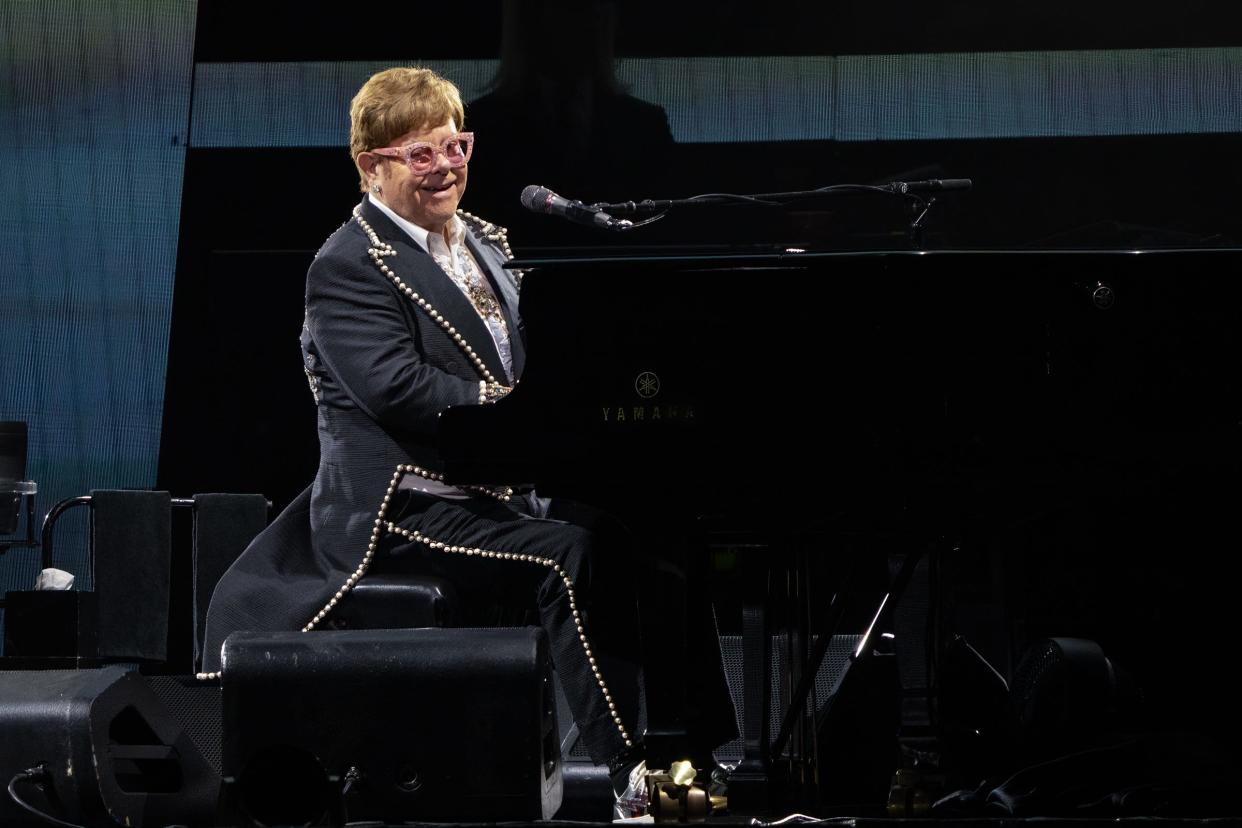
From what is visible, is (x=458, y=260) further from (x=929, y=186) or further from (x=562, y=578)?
(x=929, y=186)

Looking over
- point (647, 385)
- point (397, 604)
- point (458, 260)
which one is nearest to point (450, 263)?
point (458, 260)

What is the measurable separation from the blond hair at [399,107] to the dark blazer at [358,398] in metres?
0.19

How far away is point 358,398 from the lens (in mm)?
2816

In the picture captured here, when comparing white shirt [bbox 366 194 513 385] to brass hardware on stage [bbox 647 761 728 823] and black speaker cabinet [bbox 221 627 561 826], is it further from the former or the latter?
brass hardware on stage [bbox 647 761 728 823]

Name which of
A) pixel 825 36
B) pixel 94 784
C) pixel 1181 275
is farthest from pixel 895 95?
pixel 94 784

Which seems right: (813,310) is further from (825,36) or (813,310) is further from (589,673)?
(825,36)

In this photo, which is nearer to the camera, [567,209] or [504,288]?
[567,209]

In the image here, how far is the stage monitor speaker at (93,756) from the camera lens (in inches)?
99.5

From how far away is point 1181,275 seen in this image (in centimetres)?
231

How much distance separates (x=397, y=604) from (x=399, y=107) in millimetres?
1023

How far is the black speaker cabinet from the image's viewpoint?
86.0 inches

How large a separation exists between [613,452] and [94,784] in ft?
3.67

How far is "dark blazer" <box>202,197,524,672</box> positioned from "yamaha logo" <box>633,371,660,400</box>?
56 cm

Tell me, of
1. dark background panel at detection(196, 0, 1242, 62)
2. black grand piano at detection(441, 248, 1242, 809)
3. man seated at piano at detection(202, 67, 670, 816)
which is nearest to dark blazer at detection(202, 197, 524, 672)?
man seated at piano at detection(202, 67, 670, 816)
